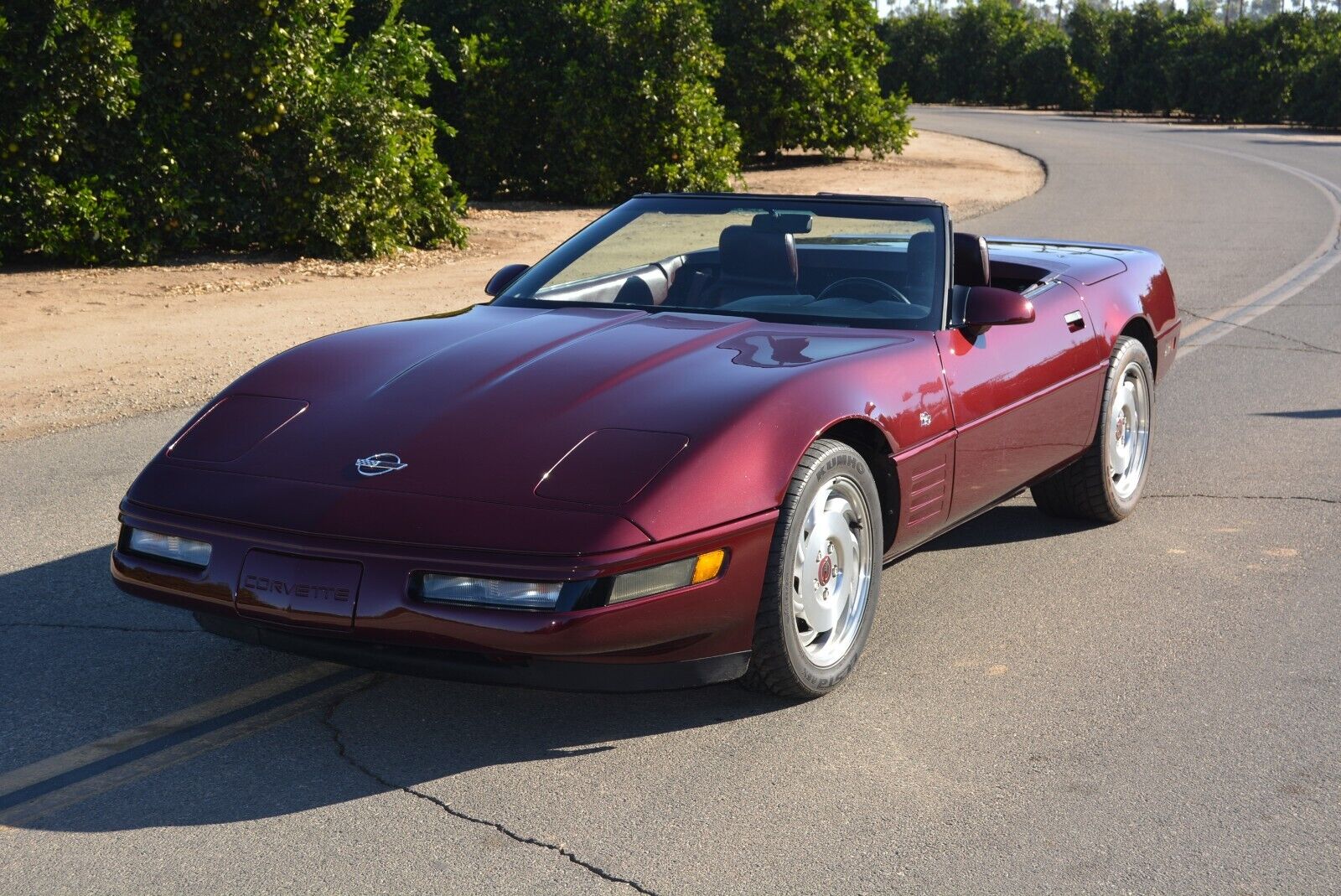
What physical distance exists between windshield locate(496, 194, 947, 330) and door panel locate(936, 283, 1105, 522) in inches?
10.6

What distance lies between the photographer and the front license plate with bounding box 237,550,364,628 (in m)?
3.67

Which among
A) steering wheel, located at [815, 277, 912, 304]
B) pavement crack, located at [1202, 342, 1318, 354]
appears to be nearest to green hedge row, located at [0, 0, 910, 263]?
pavement crack, located at [1202, 342, 1318, 354]

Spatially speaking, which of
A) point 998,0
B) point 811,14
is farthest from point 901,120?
point 998,0

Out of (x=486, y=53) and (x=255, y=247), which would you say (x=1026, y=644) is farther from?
(x=486, y=53)

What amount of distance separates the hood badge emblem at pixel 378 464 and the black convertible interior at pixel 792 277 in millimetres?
1555

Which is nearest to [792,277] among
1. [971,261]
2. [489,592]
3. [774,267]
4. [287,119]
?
[774,267]

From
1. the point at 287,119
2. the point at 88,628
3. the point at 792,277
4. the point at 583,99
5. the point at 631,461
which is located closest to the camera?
the point at 631,461

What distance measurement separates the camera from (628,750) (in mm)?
3959

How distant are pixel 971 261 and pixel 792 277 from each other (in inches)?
25.7

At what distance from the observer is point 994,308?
496 centimetres

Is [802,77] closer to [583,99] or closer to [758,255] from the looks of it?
[583,99]

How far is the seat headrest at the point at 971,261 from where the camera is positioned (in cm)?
539

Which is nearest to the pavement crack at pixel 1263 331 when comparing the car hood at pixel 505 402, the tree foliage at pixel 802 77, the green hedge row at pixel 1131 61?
the car hood at pixel 505 402

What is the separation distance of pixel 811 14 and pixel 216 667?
25343 millimetres
